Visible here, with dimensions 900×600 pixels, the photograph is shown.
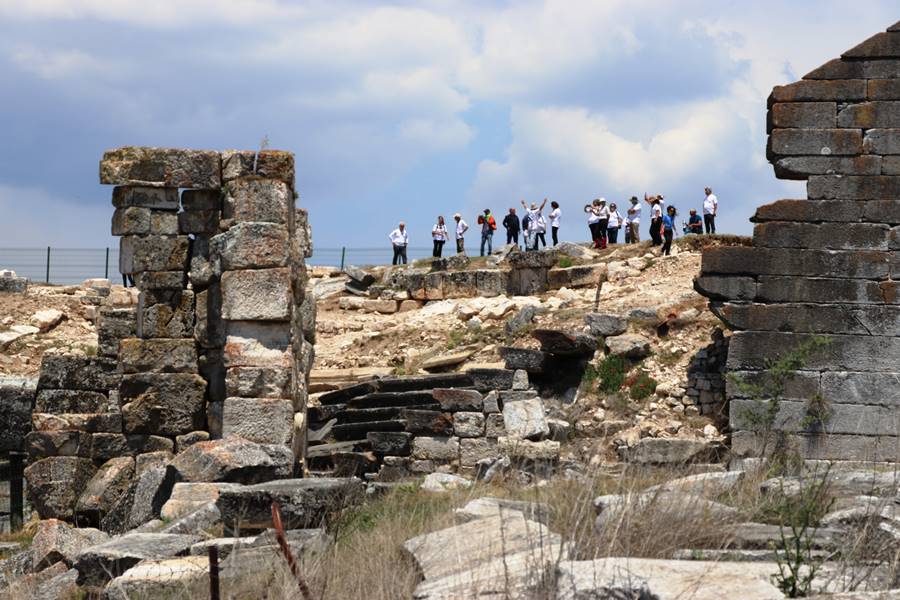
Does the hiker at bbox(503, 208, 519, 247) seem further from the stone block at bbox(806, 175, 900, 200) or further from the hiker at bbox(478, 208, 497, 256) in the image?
the stone block at bbox(806, 175, 900, 200)

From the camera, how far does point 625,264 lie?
84.9 ft

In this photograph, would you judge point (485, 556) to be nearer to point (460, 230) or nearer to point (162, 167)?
point (162, 167)

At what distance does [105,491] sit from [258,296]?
257 centimetres

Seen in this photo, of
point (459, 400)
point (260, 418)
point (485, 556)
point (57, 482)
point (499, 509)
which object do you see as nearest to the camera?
point (485, 556)

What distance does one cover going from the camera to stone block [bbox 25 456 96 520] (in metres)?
13.9

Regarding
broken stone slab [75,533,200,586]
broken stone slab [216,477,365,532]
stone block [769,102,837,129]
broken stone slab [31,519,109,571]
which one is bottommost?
broken stone slab [31,519,109,571]

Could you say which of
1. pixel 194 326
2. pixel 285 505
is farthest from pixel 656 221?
pixel 285 505

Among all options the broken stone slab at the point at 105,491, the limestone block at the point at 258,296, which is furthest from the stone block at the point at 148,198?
the broken stone slab at the point at 105,491

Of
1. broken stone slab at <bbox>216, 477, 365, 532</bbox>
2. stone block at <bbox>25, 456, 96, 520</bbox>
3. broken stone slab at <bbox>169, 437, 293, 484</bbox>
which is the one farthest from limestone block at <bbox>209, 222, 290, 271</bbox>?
broken stone slab at <bbox>216, 477, 365, 532</bbox>

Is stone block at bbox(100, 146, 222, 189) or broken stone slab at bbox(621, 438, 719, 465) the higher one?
stone block at bbox(100, 146, 222, 189)

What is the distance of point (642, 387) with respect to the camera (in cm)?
1769

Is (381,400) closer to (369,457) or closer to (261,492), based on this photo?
(369,457)

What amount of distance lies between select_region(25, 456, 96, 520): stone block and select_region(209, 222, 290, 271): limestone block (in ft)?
10.1

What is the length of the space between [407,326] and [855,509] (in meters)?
17.1
